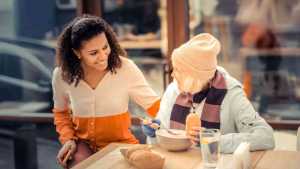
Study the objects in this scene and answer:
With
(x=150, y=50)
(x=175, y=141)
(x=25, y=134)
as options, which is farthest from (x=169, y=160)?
(x=25, y=134)

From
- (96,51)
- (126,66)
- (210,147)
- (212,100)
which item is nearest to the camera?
(210,147)

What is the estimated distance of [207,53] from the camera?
2240 millimetres

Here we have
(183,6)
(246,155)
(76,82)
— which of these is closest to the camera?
(246,155)

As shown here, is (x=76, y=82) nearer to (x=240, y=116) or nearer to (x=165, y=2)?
(x=240, y=116)

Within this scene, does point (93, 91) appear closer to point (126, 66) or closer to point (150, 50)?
point (126, 66)

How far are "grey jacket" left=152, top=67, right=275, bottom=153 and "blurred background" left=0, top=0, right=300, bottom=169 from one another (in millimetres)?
827

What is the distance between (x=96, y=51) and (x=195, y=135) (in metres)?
0.71

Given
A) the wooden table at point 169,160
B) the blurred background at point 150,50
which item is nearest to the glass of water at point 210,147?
the wooden table at point 169,160

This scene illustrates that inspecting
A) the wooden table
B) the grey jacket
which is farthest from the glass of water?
the grey jacket

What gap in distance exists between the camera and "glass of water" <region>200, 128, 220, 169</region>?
1.89m

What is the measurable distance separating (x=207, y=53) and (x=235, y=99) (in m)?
Result: 0.24

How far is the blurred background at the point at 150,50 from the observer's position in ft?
11.2

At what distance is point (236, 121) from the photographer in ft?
7.42

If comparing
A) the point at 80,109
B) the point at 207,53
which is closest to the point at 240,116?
the point at 207,53
